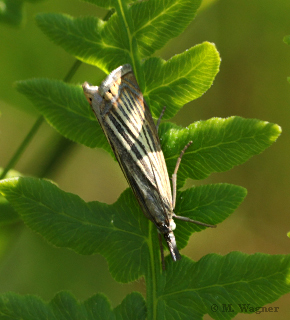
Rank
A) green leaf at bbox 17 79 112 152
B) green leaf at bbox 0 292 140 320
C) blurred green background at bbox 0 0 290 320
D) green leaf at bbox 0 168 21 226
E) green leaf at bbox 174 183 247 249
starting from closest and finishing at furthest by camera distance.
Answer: green leaf at bbox 0 292 140 320 → green leaf at bbox 174 183 247 249 → green leaf at bbox 17 79 112 152 → green leaf at bbox 0 168 21 226 → blurred green background at bbox 0 0 290 320

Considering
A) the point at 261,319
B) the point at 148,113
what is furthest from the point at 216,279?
the point at 261,319

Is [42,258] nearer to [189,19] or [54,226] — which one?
[54,226]

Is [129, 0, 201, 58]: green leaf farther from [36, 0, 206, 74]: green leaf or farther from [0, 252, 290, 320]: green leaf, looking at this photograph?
[0, 252, 290, 320]: green leaf

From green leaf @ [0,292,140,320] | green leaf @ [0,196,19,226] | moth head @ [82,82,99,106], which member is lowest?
green leaf @ [0,196,19,226]

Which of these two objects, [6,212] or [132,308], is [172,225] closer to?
[132,308]

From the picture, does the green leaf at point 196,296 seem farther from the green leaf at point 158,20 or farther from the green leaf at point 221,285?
the green leaf at point 158,20

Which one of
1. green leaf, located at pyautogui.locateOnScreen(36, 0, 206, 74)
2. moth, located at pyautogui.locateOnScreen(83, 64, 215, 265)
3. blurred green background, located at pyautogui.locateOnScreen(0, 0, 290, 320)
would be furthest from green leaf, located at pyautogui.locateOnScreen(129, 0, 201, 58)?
blurred green background, located at pyautogui.locateOnScreen(0, 0, 290, 320)

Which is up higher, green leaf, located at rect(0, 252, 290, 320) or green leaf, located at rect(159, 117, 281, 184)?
green leaf, located at rect(159, 117, 281, 184)
